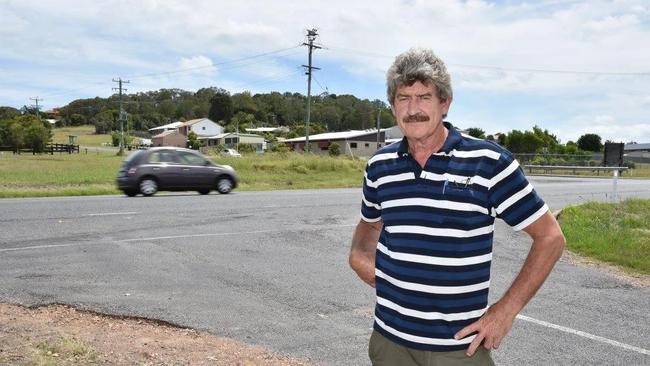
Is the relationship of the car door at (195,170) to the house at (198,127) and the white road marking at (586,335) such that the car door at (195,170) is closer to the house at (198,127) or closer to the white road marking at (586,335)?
the white road marking at (586,335)

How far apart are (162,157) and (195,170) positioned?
123 cm

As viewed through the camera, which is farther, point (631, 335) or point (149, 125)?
point (149, 125)

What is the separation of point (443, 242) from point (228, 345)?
2.97m

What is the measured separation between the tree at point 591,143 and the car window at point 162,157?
84.1m

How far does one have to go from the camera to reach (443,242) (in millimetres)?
2100

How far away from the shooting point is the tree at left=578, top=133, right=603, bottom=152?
8912 cm

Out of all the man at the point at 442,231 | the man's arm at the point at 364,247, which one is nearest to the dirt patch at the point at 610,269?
the man's arm at the point at 364,247

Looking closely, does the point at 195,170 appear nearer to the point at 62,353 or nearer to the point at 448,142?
the point at 62,353

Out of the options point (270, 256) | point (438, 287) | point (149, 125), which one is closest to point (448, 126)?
point (438, 287)

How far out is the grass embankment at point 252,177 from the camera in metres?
20.9

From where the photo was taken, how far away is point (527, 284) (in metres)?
2.08

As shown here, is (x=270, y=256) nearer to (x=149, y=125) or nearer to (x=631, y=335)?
(x=631, y=335)

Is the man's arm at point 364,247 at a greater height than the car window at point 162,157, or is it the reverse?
the man's arm at point 364,247

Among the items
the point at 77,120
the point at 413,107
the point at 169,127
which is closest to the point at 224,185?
the point at 413,107
